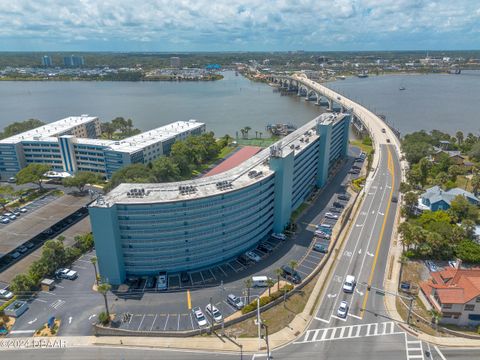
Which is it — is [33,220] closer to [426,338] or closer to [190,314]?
[190,314]

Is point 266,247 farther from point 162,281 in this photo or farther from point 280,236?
point 162,281

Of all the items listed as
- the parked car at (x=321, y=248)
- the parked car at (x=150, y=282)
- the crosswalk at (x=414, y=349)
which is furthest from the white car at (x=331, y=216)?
the parked car at (x=150, y=282)

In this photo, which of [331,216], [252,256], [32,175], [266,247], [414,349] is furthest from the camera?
[32,175]

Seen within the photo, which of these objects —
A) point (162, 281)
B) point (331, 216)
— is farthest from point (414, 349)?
point (162, 281)

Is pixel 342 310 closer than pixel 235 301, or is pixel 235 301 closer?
pixel 342 310

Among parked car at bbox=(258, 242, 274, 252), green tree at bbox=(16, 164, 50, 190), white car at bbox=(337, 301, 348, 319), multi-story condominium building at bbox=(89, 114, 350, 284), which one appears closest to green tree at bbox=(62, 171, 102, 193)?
green tree at bbox=(16, 164, 50, 190)

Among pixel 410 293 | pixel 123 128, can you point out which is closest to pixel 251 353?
pixel 410 293

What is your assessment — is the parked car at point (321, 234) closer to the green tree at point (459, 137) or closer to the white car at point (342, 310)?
the white car at point (342, 310)

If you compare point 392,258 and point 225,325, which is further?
point 392,258
